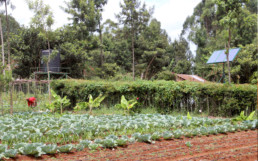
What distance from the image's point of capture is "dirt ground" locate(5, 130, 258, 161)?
3.53m

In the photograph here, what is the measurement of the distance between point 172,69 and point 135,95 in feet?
58.1

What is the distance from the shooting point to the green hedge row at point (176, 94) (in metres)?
8.42

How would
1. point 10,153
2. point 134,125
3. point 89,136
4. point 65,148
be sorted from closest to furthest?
point 10,153 < point 65,148 < point 89,136 < point 134,125

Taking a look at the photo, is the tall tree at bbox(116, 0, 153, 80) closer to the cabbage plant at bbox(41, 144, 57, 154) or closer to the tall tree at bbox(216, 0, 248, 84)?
the tall tree at bbox(216, 0, 248, 84)

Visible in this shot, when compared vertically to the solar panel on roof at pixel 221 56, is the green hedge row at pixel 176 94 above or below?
below

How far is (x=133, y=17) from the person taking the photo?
2502 centimetres

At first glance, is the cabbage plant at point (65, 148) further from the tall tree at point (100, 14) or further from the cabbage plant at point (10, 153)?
the tall tree at point (100, 14)

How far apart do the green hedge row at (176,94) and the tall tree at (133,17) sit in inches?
538

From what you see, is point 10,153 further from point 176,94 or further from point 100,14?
point 100,14

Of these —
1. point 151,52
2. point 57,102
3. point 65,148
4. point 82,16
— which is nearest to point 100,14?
point 82,16

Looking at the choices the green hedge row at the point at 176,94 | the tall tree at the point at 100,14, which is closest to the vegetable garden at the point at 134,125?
the green hedge row at the point at 176,94

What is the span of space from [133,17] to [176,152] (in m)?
22.8

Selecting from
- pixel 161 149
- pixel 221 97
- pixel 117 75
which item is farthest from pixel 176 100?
pixel 117 75

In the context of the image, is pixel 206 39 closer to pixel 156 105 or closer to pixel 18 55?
pixel 156 105
